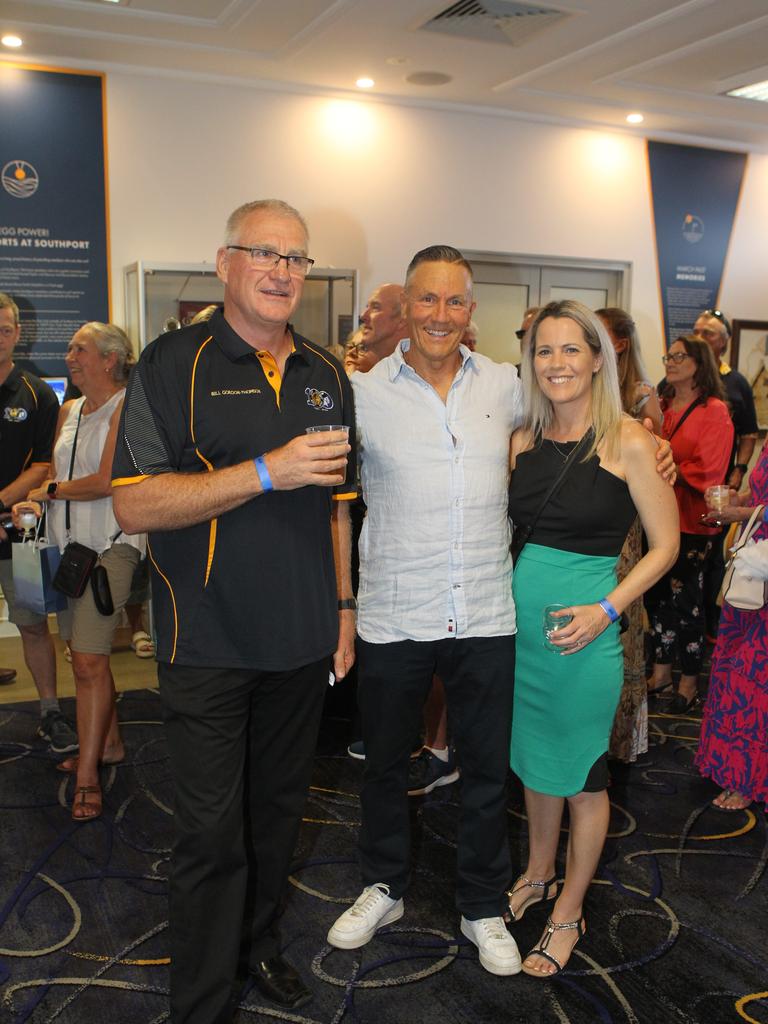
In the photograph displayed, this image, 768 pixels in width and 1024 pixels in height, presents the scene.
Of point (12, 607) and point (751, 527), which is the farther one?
point (12, 607)

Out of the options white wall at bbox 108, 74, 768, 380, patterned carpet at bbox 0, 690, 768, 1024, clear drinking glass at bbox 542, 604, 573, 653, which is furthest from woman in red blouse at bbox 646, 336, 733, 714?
white wall at bbox 108, 74, 768, 380

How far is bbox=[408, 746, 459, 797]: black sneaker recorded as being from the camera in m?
3.50

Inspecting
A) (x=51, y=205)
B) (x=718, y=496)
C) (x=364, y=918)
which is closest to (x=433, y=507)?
(x=364, y=918)

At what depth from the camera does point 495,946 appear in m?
2.39

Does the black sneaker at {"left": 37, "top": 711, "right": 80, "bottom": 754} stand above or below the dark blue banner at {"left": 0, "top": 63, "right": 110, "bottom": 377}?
below

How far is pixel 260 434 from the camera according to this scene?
1962 mm

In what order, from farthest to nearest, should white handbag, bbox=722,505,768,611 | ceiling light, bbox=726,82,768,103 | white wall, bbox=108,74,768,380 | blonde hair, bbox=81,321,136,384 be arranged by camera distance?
ceiling light, bbox=726,82,768,103 → white wall, bbox=108,74,768,380 → blonde hair, bbox=81,321,136,384 → white handbag, bbox=722,505,768,611

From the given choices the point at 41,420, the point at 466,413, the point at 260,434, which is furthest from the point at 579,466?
the point at 41,420

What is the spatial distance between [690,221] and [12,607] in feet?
21.3

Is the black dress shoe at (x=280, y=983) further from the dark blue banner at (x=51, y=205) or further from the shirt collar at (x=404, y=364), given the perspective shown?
the dark blue banner at (x=51, y=205)

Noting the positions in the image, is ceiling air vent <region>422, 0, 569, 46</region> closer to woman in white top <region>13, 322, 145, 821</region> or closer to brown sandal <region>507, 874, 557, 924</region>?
woman in white top <region>13, 322, 145, 821</region>

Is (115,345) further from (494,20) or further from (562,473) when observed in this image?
(494,20)

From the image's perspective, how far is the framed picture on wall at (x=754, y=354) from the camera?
26.2 ft

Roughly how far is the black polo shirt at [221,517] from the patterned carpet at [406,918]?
3.19 feet
